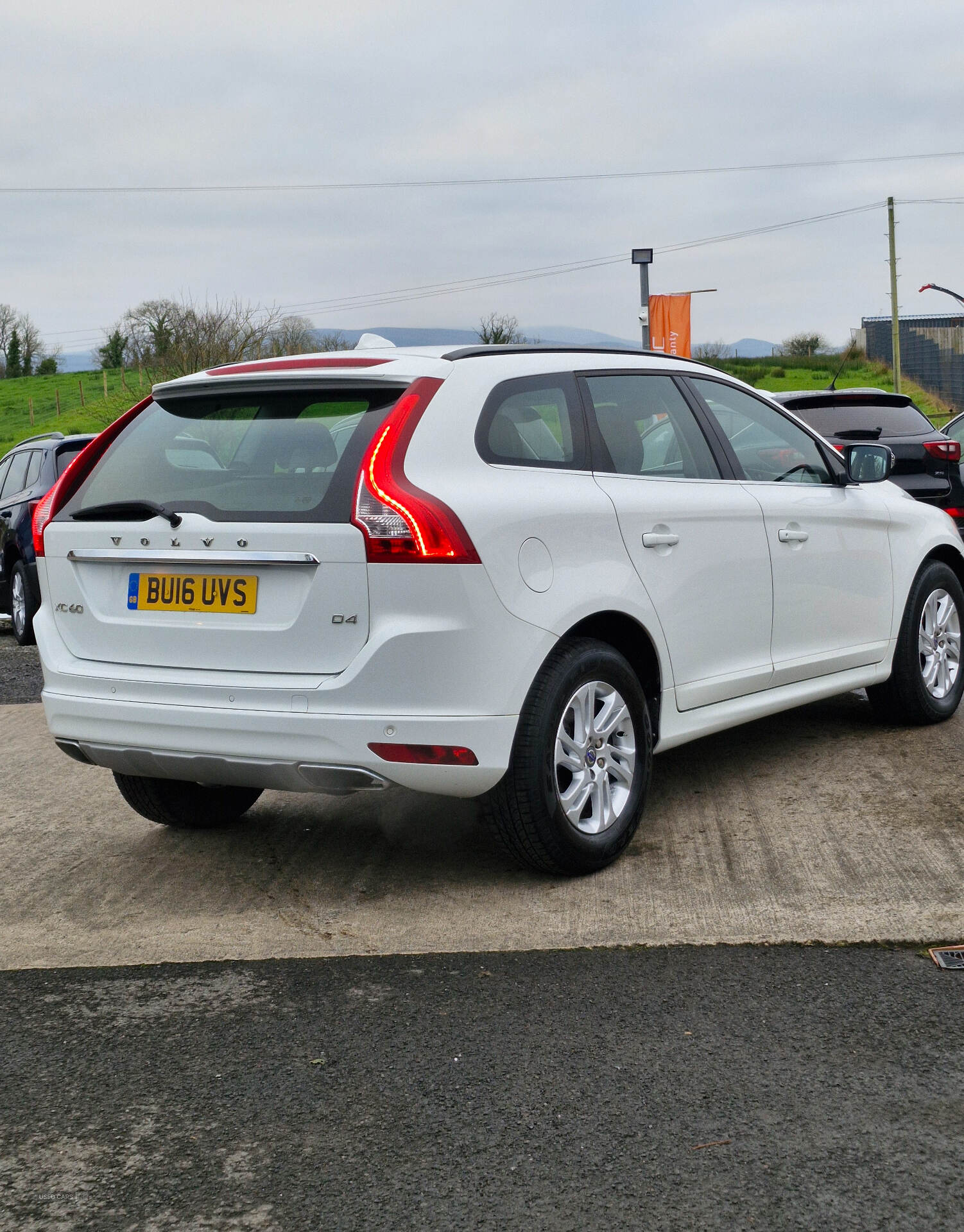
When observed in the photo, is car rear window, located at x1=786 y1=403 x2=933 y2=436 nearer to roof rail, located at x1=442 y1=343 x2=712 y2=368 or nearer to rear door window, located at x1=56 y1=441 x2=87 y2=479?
roof rail, located at x1=442 y1=343 x2=712 y2=368

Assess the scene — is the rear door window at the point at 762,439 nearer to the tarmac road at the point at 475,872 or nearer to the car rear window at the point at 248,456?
the tarmac road at the point at 475,872

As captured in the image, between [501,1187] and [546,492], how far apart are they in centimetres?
227

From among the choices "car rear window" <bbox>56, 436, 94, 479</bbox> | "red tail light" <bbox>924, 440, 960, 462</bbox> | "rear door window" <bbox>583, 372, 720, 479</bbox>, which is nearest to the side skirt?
"rear door window" <bbox>583, 372, 720, 479</bbox>

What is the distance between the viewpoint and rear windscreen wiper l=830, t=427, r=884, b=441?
10.9 metres

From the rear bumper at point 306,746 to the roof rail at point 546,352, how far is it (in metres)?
1.19

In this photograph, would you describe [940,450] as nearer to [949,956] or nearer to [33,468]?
[33,468]

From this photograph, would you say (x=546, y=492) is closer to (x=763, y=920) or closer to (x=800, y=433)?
(x=763, y=920)

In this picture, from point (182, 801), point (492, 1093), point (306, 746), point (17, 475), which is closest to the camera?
point (492, 1093)

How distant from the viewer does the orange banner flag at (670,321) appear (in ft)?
94.5

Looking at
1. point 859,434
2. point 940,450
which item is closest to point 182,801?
point 859,434

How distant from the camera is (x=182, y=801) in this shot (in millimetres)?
5336

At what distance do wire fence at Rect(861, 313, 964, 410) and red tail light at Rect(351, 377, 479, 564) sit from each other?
48.3 m

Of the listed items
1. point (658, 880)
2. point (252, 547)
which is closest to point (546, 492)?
point (252, 547)

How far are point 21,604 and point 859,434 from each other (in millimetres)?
7137
